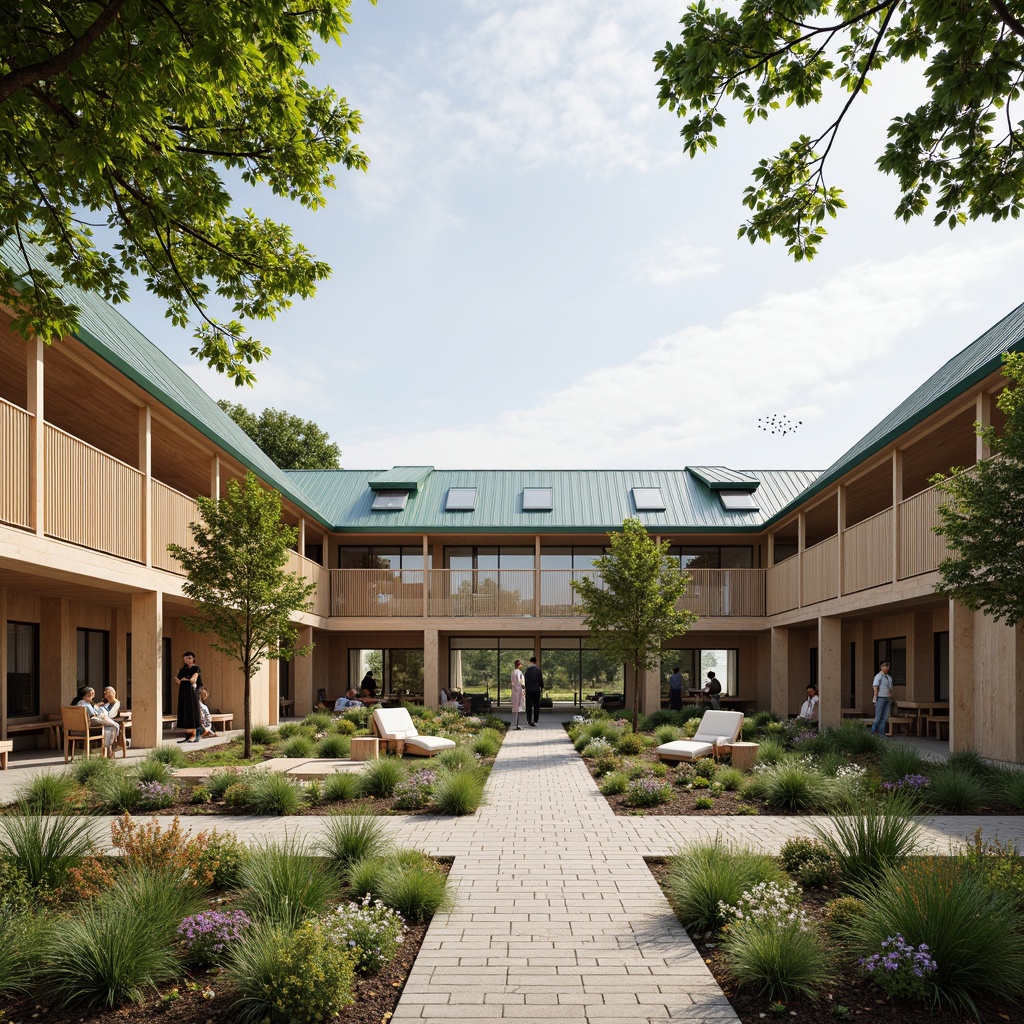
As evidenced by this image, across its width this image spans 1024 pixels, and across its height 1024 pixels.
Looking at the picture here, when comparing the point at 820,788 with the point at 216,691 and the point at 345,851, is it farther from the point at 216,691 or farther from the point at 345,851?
the point at 216,691

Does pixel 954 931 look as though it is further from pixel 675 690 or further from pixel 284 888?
pixel 675 690

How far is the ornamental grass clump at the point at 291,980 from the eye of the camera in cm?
450

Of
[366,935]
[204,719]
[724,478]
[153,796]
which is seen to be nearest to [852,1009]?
[366,935]

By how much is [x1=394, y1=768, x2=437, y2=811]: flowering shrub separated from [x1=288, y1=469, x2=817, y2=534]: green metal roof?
53.4 ft

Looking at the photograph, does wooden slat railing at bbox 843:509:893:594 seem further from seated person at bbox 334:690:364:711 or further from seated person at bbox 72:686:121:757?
seated person at bbox 72:686:121:757

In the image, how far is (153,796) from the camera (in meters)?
10.4

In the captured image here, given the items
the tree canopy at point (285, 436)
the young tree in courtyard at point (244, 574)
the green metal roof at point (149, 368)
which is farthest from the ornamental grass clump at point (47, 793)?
the tree canopy at point (285, 436)

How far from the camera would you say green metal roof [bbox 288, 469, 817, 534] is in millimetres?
27109

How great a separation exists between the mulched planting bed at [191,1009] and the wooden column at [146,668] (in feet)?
36.0

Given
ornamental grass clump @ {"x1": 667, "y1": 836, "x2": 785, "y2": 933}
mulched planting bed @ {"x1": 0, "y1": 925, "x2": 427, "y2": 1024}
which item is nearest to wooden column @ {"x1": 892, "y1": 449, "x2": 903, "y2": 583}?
ornamental grass clump @ {"x1": 667, "y1": 836, "x2": 785, "y2": 933}

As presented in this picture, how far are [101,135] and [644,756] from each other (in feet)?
41.2

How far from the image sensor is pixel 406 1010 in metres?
4.61

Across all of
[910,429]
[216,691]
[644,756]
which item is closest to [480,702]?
[216,691]

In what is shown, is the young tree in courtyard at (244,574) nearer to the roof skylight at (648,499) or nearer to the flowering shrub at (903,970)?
the flowering shrub at (903,970)
